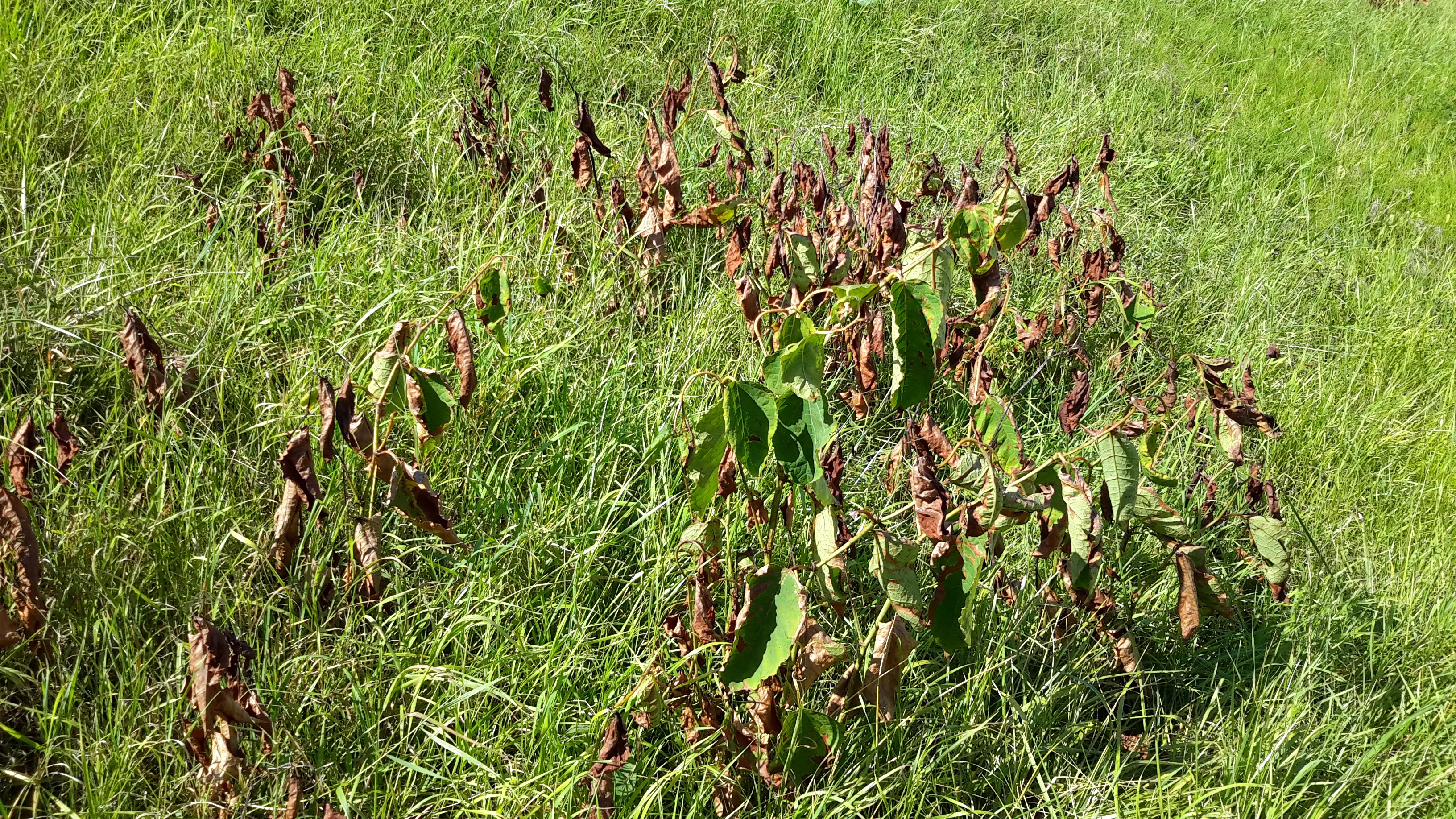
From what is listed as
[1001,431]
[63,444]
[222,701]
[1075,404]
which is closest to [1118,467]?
[1001,431]

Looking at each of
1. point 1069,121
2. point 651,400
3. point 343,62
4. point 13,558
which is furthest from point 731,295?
point 1069,121

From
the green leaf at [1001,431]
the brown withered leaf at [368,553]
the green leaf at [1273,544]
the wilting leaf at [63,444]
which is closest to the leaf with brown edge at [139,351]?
the wilting leaf at [63,444]

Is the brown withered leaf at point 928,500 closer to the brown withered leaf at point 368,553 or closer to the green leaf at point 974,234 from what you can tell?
the green leaf at point 974,234

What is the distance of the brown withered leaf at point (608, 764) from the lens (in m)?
1.54

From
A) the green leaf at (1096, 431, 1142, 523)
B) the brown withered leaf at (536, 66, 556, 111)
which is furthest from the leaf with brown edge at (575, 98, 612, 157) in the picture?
the green leaf at (1096, 431, 1142, 523)

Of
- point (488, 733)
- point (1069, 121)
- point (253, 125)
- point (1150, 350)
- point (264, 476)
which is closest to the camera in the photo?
point (488, 733)

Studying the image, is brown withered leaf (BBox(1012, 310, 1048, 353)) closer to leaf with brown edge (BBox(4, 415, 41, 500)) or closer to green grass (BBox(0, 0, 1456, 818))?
green grass (BBox(0, 0, 1456, 818))

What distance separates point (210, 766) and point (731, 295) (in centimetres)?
167

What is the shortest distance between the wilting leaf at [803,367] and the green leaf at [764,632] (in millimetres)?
278

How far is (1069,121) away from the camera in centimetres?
445

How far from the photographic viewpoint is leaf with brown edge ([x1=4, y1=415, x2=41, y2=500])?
1.55 meters

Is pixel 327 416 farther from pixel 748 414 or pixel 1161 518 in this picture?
pixel 1161 518

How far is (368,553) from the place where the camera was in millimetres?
1692

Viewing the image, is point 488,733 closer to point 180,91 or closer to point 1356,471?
point 180,91
